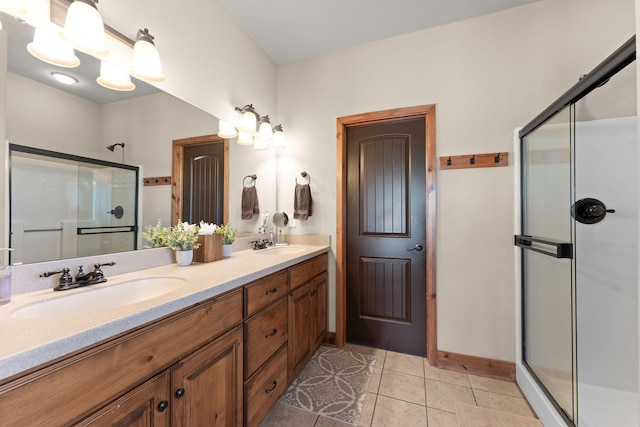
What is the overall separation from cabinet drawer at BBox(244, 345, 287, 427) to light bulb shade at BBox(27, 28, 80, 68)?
162 cm

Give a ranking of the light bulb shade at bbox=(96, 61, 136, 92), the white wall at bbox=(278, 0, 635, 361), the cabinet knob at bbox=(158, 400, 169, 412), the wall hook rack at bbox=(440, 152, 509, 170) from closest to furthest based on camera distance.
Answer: the cabinet knob at bbox=(158, 400, 169, 412) → the light bulb shade at bbox=(96, 61, 136, 92) → the white wall at bbox=(278, 0, 635, 361) → the wall hook rack at bbox=(440, 152, 509, 170)

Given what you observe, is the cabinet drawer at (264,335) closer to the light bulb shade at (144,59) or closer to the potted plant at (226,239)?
the potted plant at (226,239)

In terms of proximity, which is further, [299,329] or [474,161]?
[474,161]

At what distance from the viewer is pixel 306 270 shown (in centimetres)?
193

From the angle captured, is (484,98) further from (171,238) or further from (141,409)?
(141,409)

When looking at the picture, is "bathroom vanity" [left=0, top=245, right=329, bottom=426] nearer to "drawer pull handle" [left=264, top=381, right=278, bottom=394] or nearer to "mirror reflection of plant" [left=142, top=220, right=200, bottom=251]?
"drawer pull handle" [left=264, top=381, right=278, bottom=394]

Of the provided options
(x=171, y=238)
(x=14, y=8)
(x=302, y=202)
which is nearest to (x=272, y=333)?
(x=171, y=238)

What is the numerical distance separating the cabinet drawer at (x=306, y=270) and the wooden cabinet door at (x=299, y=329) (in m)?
0.05

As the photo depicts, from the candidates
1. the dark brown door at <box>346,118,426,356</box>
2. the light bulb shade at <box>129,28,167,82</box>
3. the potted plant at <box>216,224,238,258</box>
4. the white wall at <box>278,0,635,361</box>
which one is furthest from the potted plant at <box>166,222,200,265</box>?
the white wall at <box>278,0,635,361</box>

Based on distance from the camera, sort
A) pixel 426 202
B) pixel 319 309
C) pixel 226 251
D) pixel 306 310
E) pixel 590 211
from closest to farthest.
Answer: pixel 590 211 < pixel 226 251 < pixel 306 310 < pixel 426 202 < pixel 319 309

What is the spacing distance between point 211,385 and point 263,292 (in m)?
0.46

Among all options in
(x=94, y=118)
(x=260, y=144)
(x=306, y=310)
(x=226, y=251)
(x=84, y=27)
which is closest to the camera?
(x=84, y=27)

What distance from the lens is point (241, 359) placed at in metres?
1.19

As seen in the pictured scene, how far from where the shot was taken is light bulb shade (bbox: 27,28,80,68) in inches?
39.3
